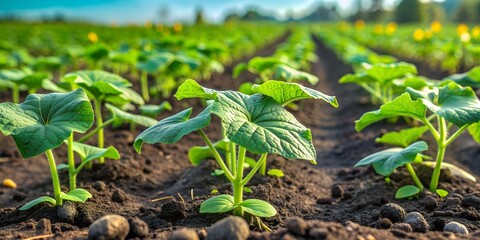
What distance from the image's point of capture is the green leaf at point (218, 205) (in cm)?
251

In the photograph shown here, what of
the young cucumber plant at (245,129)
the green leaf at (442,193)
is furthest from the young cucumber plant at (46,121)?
the green leaf at (442,193)

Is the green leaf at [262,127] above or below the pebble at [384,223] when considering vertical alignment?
above

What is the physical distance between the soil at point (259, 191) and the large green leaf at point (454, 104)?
1.72 ft

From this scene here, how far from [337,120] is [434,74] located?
4.42 meters

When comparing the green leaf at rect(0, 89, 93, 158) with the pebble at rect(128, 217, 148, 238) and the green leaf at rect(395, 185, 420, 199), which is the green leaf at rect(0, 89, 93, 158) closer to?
the pebble at rect(128, 217, 148, 238)

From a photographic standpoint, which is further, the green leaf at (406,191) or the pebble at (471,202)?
the green leaf at (406,191)

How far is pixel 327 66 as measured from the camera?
15.1 metres

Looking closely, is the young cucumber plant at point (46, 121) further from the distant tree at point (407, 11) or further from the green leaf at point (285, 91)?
the distant tree at point (407, 11)

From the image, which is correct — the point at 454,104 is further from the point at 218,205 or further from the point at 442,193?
the point at 218,205

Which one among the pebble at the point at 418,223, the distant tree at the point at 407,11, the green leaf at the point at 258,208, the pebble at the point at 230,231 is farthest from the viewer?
the distant tree at the point at 407,11

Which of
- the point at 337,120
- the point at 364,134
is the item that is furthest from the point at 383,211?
the point at 337,120

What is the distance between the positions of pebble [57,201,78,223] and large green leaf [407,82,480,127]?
6.18 feet

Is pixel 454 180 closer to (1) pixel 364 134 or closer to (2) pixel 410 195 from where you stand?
(2) pixel 410 195

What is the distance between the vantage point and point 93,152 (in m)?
3.32
